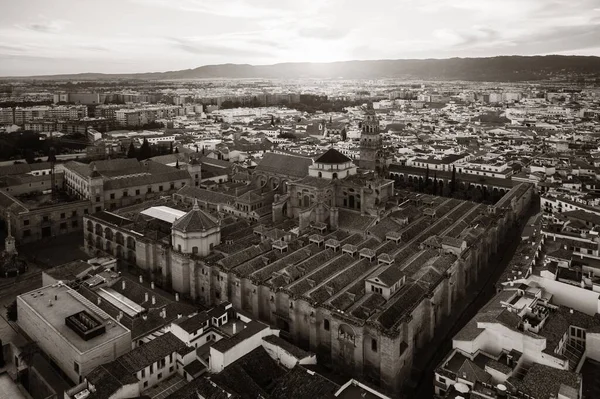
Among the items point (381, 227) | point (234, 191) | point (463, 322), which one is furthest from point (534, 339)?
point (234, 191)

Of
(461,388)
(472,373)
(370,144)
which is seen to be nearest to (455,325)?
(472,373)

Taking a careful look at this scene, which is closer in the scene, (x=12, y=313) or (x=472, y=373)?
(x=472, y=373)

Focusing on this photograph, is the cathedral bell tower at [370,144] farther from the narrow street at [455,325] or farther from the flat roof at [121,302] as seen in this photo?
the flat roof at [121,302]

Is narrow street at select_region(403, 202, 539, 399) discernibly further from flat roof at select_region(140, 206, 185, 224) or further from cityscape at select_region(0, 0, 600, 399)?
flat roof at select_region(140, 206, 185, 224)

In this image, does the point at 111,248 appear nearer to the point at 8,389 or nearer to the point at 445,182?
the point at 8,389

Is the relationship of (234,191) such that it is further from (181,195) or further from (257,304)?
(257,304)

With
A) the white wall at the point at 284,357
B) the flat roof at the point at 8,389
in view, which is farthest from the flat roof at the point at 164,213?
the white wall at the point at 284,357

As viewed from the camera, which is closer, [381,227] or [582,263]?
[582,263]
